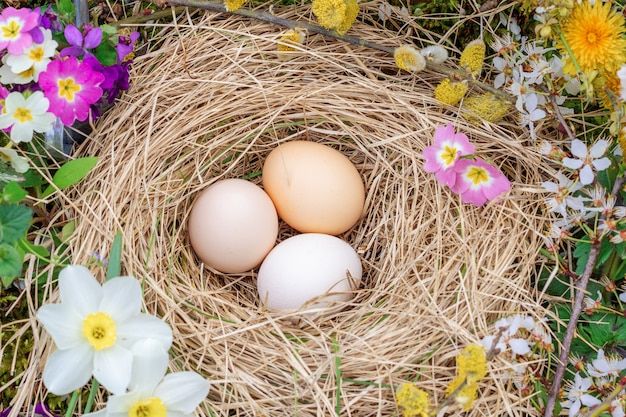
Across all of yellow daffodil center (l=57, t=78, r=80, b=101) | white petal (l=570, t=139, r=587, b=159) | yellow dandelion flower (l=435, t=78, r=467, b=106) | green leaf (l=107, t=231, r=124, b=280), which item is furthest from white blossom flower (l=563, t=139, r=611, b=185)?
yellow daffodil center (l=57, t=78, r=80, b=101)

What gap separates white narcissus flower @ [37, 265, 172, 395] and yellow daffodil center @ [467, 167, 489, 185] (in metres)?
0.71

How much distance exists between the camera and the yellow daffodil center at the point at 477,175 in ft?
4.65

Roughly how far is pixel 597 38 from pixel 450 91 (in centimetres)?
33

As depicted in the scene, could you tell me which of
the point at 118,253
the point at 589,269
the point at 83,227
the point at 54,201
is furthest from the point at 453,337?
the point at 54,201

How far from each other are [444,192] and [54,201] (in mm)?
863

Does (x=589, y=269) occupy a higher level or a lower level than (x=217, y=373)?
higher

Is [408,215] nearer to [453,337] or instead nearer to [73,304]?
[453,337]

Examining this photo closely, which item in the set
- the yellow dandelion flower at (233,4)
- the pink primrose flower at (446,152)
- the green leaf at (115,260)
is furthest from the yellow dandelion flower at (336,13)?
the green leaf at (115,260)

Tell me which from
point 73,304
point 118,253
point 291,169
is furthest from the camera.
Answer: point 291,169

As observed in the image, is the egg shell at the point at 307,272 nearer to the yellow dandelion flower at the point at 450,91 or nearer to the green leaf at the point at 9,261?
the yellow dandelion flower at the point at 450,91

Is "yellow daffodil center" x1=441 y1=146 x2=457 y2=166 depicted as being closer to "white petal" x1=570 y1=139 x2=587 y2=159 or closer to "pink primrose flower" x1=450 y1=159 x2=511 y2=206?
"pink primrose flower" x1=450 y1=159 x2=511 y2=206

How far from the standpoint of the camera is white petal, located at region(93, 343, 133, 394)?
1.13m

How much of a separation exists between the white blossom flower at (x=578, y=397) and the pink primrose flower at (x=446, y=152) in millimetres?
466

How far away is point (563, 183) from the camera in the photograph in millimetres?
1397
